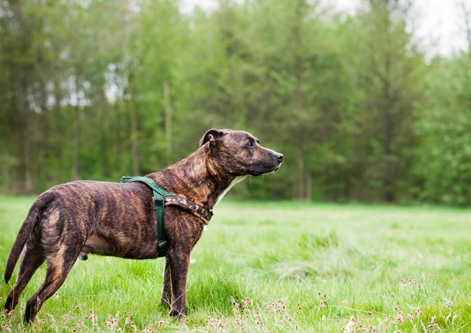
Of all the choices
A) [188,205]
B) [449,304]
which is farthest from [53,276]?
[449,304]

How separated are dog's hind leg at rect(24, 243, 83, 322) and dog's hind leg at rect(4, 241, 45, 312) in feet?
0.82

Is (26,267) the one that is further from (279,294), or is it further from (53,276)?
(279,294)

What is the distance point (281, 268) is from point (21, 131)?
3272cm

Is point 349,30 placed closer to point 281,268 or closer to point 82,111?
point 82,111

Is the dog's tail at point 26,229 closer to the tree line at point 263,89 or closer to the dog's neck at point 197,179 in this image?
the dog's neck at point 197,179

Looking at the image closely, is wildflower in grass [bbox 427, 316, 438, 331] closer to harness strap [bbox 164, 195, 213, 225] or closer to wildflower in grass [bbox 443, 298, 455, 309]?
wildflower in grass [bbox 443, 298, 455, 309]

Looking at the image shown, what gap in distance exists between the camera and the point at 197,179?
14.4 ft

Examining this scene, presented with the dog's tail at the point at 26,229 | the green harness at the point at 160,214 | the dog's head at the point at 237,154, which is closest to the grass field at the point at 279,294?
the dog's tail at the point at 26,229

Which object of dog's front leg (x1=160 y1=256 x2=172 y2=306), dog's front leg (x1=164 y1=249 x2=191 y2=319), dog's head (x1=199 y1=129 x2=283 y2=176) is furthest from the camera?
dog's head (x1=199 y1=129 x2=283 y2=176)

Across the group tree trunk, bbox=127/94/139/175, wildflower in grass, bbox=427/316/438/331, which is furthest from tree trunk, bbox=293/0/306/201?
wildflower in grass, bbox=427/316/438/331

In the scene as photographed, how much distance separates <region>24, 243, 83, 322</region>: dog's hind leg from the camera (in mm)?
3455

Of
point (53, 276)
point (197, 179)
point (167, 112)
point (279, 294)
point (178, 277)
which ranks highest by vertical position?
point (167, 112)

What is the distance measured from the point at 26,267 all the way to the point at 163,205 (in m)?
1.27

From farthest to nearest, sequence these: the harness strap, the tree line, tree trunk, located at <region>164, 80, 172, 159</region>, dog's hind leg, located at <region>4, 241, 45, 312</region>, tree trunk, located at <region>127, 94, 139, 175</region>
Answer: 1. tree trunk, located at <region>127, 94, 139, 175</region>
2. tree trunk, located at <region>164, 80, 172, 159</region>
3. the tree line
4. the harness strap
5. dog's hind leg, located at <region>4, 241, 45, 312</region>
